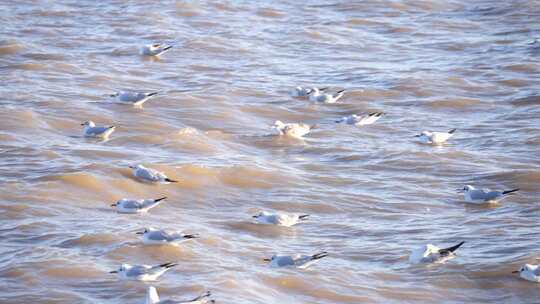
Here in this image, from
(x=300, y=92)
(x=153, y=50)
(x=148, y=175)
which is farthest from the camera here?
(x=153, y=50)

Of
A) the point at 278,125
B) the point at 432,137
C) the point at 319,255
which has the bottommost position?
the point at 432,137

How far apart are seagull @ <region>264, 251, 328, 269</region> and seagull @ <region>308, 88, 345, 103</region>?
6540 mm

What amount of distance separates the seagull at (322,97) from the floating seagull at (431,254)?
20.9ft

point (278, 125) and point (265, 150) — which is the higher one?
point (278, 125)

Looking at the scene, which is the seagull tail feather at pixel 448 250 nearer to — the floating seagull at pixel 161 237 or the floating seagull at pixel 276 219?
the floating seagull at pixel 276 219

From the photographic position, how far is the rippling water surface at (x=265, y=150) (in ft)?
33.6

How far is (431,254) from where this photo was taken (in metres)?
10.4

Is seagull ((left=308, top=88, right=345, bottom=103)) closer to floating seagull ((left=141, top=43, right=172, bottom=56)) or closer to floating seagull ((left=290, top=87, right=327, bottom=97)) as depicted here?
floating seagull ((left=290, top=87, right=327, bottom=97))

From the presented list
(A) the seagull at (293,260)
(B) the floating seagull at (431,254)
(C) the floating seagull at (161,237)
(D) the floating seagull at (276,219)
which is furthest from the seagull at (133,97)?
(B) the floating seagull at (431,254)

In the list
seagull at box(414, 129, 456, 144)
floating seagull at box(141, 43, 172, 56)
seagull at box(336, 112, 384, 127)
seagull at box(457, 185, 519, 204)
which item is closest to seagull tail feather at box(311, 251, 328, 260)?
seagull at box(457, 185, 519, 204)

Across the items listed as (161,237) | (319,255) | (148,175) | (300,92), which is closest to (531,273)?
(319,255)

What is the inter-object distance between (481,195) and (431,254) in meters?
2.04

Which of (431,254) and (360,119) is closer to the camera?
(431,254)

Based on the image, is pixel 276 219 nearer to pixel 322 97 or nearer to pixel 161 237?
pixel 161 237
